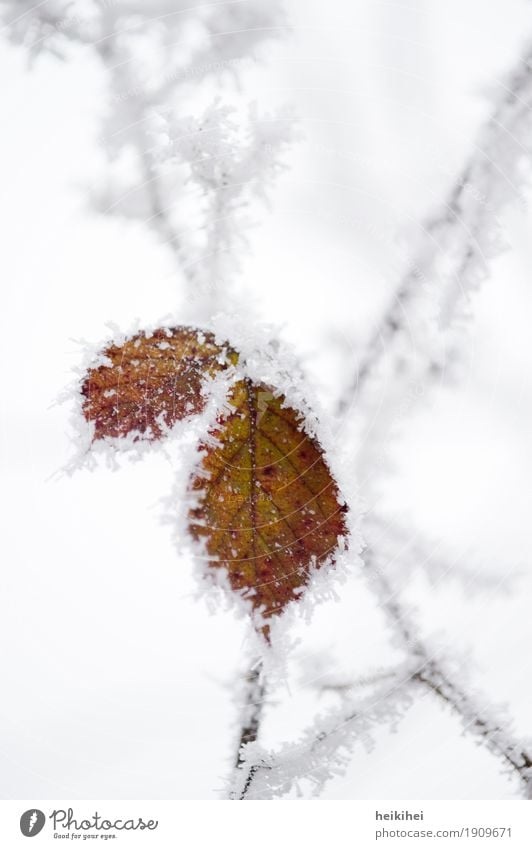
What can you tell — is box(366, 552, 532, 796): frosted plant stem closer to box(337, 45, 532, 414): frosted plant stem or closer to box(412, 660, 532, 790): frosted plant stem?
box(412, 660, 532, 790): frosted plant stem

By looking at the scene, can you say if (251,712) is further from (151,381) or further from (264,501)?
(151,381)

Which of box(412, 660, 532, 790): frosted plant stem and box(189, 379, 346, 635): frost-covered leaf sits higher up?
box(189, 379, 346, 635): frost-covered leaf

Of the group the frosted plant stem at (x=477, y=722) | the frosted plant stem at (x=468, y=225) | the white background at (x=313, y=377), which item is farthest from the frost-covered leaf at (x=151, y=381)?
the frosted plant stem at (x=477, y=722)

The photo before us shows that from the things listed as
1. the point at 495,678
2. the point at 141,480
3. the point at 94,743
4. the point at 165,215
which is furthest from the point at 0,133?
the point at 495,678

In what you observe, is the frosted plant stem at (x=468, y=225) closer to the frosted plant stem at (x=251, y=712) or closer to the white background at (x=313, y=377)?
the white background at (x=313, y=377)

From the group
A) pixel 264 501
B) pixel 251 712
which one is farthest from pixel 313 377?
pixel 251 712

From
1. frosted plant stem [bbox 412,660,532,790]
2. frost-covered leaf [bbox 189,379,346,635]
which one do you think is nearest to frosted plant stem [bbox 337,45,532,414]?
frost-covered leaf [bbox 189,379,346,635]
